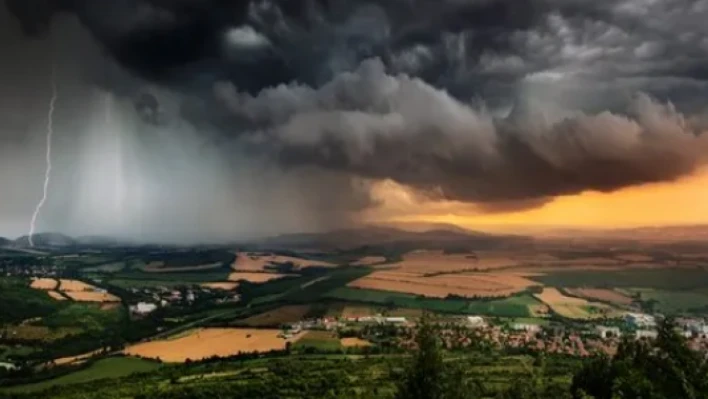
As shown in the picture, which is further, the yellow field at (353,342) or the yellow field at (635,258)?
the yellow field at (635,258)

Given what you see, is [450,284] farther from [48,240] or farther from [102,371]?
[48,240]

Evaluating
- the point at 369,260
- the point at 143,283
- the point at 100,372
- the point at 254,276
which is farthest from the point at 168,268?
the point at 100,372

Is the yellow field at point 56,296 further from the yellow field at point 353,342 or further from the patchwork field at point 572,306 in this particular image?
the patchwork field at point 572,306

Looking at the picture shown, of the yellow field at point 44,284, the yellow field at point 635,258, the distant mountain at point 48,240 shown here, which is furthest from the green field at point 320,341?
the yellow field at point 635,258

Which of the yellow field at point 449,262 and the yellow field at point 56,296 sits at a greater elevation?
the yellow field at point 449,262

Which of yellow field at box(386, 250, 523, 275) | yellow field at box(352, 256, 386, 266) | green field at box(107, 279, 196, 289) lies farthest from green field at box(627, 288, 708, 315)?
green field at box(107, 279, 196, 289)

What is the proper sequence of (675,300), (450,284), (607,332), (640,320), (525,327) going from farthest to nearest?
1. (450,284)
2. (675,300)
3. (525,327)
4. (640,320)
5. (607,332)
